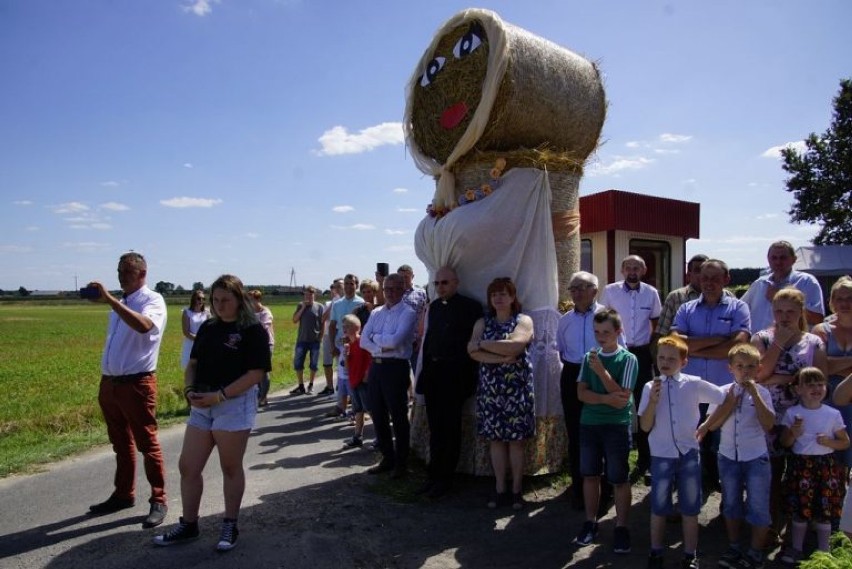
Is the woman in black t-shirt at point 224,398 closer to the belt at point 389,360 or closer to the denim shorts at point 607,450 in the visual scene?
the belt at point 389,360

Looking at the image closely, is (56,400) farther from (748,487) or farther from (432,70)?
(748,487)

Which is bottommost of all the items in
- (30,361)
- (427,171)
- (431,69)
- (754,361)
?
(30,361)

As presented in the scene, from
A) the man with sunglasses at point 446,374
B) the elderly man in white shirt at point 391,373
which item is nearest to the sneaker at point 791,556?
the man with sunglasses at point 446,374

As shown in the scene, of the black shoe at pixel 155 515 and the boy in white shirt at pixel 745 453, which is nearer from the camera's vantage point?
the boy in white shirt at pixel 745 453

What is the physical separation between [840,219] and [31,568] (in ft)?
88.0

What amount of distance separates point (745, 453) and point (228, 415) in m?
3.14

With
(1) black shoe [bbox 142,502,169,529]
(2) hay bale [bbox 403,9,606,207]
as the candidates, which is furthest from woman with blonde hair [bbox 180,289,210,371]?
(2) hay bale [bbox 403,9,606,207]

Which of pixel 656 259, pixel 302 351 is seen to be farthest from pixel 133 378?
pixel 656 259

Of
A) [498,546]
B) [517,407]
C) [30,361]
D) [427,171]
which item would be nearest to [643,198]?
[427,171]

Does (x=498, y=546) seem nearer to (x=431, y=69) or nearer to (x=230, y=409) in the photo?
(x=230, y=409)

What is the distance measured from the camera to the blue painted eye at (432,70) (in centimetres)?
550

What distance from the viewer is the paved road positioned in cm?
365

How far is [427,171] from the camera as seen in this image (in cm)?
571

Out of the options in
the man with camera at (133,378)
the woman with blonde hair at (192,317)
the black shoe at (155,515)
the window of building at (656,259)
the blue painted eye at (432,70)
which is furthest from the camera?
the window of building at (656,259)
